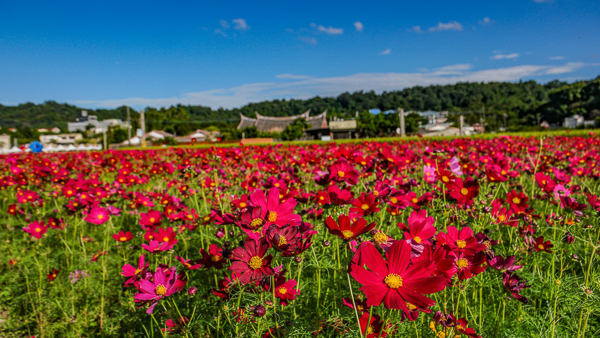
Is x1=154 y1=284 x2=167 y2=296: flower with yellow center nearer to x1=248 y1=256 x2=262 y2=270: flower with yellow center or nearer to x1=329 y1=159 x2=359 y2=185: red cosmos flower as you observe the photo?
x1=248 y1=256 x2=262 y2=270: flower with yellow center

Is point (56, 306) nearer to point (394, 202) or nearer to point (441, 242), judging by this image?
point (394, 202)

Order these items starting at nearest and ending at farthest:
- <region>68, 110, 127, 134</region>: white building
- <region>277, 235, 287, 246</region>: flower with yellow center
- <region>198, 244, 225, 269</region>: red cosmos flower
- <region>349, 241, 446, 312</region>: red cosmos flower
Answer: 1. <region>349, 241, 446, 312</region>: red cosmos flower
2. <region>277, 235, 287, 246</region>: flower with yellow center
3. <region>198, 244, 225, 269</region>: red cosmos flower
4. <region>68, 110, 127, 134</region>: white building

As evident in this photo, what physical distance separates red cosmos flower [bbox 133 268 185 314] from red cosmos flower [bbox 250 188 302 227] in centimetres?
40

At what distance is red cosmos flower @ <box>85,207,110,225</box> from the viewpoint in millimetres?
1955

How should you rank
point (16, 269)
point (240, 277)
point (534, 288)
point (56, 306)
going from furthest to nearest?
1. point (16, 269)
2. point (56, 306)
3. point (534, 288)
4. point (240, 277)

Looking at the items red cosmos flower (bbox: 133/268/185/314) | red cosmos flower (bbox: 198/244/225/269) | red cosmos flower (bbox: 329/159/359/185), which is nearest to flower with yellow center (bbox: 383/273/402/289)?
red cosmos flower (bbox: 198/244/225/269)

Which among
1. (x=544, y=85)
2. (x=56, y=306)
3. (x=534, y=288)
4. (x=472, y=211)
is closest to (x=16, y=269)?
(x=56, y=306)

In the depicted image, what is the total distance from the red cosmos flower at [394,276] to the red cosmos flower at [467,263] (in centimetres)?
23

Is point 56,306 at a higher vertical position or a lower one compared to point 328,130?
lower

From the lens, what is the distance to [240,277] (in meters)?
0.85

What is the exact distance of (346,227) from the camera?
2.88 ft

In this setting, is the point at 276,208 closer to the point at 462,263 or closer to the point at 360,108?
the point at 462,263

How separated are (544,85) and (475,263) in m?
138

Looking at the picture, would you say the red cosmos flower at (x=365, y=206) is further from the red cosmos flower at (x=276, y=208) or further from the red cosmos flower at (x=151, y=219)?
the red cosmos flower at (x=151, y=219)
